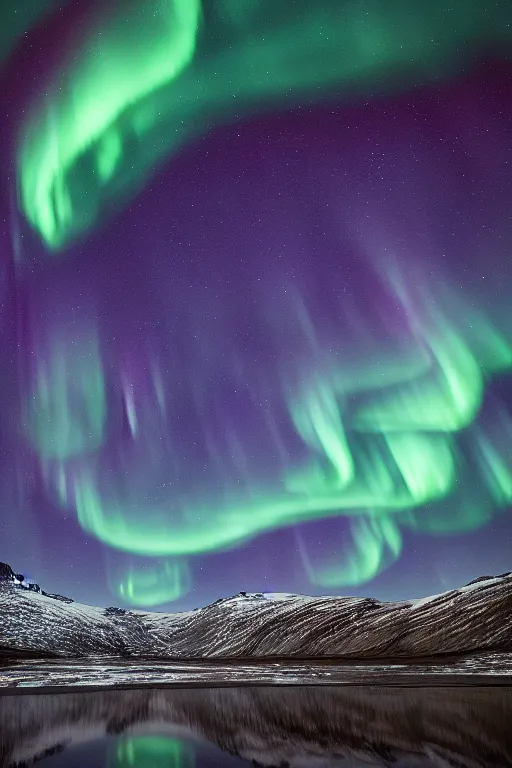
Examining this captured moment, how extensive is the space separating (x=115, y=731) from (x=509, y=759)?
847 cm

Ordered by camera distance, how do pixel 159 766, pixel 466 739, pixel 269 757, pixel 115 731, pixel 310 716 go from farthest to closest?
pixel 310 716
pixel 115 731
pixel 466 739
pixel 269 757
pixel 159 766

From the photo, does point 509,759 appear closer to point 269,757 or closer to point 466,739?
point 466,739

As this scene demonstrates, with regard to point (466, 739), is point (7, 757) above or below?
above

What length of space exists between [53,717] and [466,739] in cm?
1268

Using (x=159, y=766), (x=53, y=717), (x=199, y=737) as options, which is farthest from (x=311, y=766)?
(x=53, y=717)

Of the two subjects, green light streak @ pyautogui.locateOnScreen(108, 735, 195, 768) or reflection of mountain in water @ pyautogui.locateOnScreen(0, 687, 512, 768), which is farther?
reflection of mountain in water @ pyautogui.locateOnScreen(0, 687, 512, 768)

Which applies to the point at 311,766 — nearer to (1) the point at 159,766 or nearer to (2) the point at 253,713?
(1) the point at 159,766

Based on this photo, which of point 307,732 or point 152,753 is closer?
point 152,753

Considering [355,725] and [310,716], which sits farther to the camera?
[310,716]

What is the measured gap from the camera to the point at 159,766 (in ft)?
28.8

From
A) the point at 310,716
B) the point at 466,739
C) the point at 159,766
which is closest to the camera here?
the point at 159,766

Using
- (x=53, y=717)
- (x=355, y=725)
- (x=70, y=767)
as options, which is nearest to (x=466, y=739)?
(x=355, y=725)

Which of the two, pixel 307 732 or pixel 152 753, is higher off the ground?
pixel 152 753

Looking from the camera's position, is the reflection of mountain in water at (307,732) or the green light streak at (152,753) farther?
the reflection of mountain in water at (307,732)
